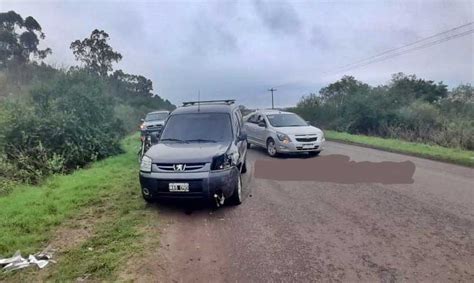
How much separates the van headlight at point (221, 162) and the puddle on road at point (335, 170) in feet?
9.83

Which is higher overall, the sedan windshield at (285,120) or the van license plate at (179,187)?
the sedan windshield at (285,120)

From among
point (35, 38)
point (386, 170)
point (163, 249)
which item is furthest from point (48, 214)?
point (35, 38)

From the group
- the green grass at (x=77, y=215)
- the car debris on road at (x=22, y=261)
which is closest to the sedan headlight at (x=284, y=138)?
the green grass at (x=77, y=215)

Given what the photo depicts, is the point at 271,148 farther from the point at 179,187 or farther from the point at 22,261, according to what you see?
the point at 22,261

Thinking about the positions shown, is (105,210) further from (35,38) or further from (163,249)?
(35,38)

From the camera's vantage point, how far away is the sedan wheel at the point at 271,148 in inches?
480

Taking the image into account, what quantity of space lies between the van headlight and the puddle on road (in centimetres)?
300

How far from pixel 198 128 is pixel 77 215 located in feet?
9.26

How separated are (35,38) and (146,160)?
43.1 meters

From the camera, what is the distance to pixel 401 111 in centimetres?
2472

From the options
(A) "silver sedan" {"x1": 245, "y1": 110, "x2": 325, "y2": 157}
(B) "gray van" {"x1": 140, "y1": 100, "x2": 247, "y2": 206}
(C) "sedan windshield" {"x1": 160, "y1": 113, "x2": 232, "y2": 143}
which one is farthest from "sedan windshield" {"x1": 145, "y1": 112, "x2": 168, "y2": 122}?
(B) "gray van" {"x1": 140, "y1": 100, "x2": 247, "y2": 206}

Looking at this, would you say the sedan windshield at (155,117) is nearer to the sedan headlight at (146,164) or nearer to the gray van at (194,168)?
the gray van at (194,168)

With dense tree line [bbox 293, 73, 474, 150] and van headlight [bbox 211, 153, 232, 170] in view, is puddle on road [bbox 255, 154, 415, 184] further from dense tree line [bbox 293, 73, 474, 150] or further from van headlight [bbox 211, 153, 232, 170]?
dense tree line [bbox 293, 73, 474, 150]

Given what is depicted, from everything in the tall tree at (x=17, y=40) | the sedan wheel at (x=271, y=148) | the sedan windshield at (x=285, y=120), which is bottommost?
the sedan wheel at (x=271, y=148)
